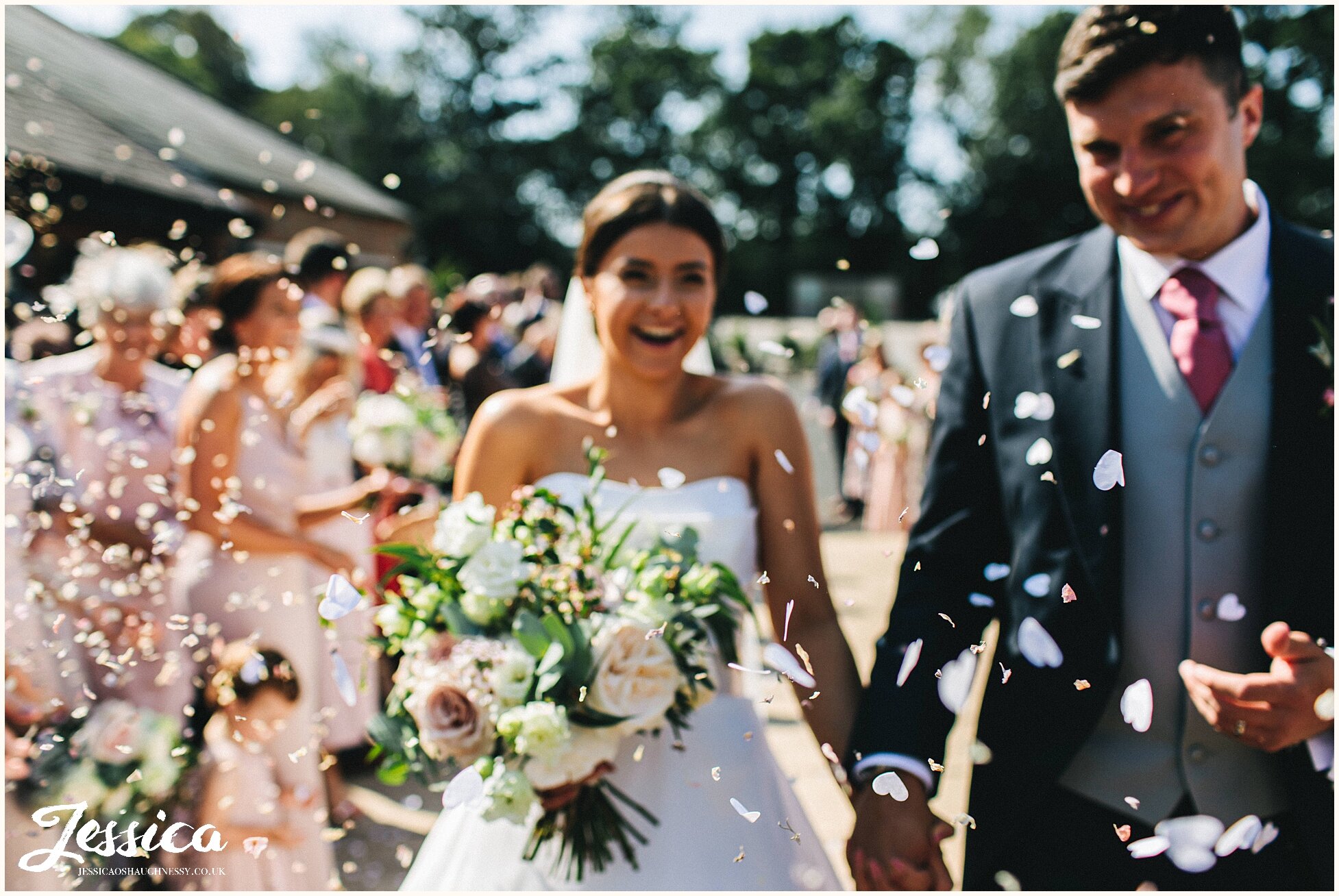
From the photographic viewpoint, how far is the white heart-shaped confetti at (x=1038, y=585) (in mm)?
1923

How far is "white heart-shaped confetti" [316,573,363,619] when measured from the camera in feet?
6.23

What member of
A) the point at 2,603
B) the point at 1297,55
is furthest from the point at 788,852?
the point at 1297,55

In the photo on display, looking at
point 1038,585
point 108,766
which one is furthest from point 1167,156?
point 108,766

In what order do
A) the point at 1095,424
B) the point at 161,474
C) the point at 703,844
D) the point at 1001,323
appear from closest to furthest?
1. the point at 1095,424
2. the point at 1001,323
3. the point at 703,844
4. the point at 161,474

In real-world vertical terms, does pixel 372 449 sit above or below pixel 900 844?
above

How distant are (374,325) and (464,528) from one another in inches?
169

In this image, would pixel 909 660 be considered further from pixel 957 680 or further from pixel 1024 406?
pixel 1024 406

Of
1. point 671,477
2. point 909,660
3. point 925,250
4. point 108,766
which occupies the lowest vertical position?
point 108,766

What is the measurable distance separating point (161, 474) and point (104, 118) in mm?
12633

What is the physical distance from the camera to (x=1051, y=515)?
1940mm

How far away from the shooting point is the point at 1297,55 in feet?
37.3

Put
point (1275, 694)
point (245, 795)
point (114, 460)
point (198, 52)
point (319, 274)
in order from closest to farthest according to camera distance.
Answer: point (1275, 694) → point (245, 795) → point (114, 460) → point (319, 274) → point (198, 52)

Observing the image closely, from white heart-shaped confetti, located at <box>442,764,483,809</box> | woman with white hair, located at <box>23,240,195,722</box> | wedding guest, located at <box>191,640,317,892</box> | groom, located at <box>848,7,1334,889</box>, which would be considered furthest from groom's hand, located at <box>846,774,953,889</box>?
woman with white hair, located at <box>23,240,195,722</box>

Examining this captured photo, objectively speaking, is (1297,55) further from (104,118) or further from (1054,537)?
(104,118)
